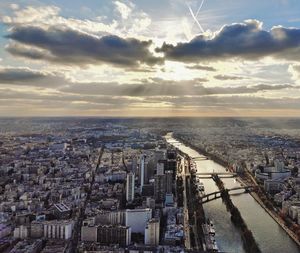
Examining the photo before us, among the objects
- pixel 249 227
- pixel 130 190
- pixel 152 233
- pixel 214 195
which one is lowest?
pixel 249 227

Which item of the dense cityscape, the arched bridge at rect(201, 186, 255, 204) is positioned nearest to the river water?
the dense cityscape

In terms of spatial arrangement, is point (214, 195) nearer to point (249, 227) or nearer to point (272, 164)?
point (249, 227)

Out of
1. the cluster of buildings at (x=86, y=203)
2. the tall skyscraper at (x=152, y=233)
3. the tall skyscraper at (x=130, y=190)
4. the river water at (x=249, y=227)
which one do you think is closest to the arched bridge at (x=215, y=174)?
the cluster of buildings at (x=86, y=203)

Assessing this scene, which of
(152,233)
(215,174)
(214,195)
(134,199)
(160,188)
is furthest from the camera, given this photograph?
(215,174)

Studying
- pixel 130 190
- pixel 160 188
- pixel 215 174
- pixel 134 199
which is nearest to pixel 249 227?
pixel 160 188

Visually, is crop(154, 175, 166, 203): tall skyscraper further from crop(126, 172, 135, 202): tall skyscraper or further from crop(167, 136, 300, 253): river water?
crop(167, 136, 300, 253): river water
